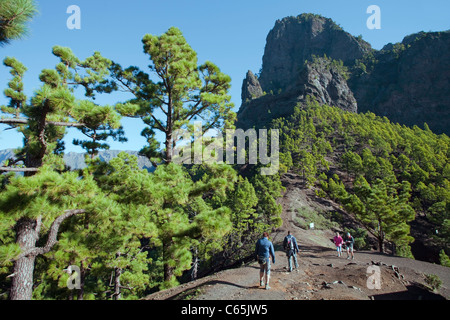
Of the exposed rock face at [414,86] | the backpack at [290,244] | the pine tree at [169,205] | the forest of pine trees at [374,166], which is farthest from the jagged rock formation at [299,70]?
the pine tree at [169,205]

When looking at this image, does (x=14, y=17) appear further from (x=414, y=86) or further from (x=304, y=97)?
(x=414, y=86)

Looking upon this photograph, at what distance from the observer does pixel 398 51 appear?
132m

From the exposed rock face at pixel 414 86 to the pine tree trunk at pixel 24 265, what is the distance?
143903mm

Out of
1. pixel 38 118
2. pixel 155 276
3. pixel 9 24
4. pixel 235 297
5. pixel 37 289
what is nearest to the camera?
pixel 9 24

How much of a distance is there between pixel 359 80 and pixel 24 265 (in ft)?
526

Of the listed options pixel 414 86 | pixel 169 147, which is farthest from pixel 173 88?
pixel 414 86

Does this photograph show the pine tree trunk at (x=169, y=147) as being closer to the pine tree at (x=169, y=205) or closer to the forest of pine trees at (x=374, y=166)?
the pine tree at (x=169, y=205)

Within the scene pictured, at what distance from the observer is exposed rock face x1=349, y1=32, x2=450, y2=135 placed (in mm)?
108375

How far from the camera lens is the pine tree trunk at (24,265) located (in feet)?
13.5

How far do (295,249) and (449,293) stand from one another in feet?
21.8

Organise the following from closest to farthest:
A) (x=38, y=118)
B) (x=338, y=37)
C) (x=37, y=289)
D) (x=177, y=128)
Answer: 1. (x=38, y=118)
2. (x=177, y=128)
3. (x=37, y=289)
4. (x=338, y=37)

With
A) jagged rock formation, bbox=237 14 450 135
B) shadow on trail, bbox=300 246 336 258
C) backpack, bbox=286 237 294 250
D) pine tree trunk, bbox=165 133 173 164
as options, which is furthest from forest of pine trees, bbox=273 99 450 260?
jagged rock formation, bbox=237 14 450 135

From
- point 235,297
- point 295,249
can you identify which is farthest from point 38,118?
point 295,249
